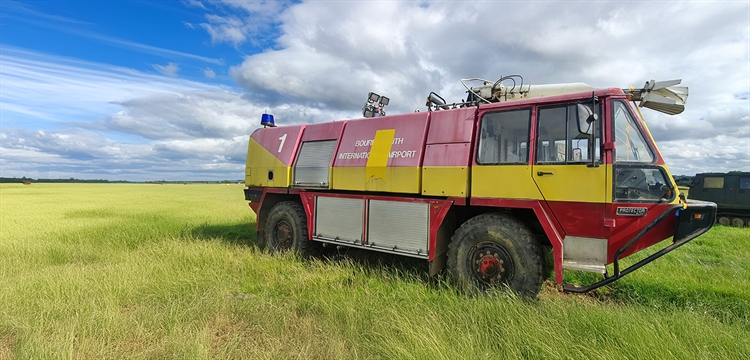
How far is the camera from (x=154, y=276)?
18.4 ft

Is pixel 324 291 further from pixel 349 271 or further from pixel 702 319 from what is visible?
pixel 702 319

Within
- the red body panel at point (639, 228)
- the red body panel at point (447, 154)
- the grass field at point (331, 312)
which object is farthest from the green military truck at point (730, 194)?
the red body panel at point (447, 154)

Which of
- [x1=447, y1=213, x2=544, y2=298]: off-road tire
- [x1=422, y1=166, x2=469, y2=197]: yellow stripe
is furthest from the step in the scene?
[x1=422, y1=166, x2=469, y2=197]: yellow stripe

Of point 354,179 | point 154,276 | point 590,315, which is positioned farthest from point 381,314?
point 154,276

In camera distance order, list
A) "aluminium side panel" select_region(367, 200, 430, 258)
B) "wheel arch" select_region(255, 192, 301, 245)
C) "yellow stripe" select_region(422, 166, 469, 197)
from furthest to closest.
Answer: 1. "wheel arch" select_region(255, 192, 301, 245)
2. "aluminium side panel" select_region(367, 200, 430, 258)
3. "yellow stripe" select_region(422, 166, 469, 197)

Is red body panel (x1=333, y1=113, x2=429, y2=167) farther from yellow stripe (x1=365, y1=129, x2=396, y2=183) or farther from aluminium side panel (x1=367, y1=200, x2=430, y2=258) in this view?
aluminium side panel (x1=367, y1=200, x2=430, y2=258)

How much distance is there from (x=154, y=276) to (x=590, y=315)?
19.4ft

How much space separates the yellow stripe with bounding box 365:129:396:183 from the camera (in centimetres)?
587

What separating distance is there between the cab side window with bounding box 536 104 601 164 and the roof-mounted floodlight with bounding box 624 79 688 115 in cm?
60

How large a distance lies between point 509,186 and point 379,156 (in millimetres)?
2128

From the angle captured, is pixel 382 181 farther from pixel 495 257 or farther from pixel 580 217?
pixel 580 217

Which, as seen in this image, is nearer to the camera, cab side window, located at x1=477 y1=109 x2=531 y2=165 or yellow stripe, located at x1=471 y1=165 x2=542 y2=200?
yellow stripe, located at x1=471 y1=165 x2=542 y2=200

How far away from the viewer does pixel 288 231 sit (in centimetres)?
725

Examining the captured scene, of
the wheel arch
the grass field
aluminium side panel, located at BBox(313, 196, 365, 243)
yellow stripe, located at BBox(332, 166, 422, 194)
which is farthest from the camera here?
the wheel arch
